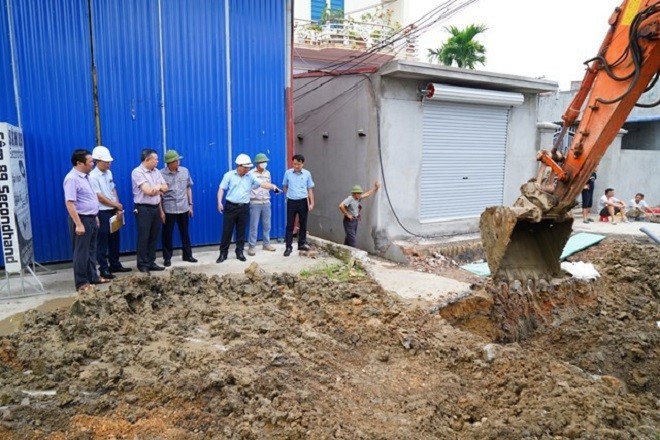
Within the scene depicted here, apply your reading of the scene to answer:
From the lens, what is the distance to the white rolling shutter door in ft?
35.6

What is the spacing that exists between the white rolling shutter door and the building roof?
19.4 inches

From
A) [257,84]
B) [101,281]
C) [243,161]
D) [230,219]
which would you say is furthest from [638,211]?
[101,281]

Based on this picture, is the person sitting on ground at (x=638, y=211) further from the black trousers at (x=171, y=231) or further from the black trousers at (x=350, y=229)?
the black trousers at (x=171, y=231)

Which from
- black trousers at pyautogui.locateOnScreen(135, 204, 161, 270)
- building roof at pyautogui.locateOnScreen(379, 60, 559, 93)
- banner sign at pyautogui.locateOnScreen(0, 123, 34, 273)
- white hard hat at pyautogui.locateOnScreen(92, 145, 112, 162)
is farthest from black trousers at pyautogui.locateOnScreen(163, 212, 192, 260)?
building roof at pyautogui.locateOnScreen(379, 60, 559, 93)

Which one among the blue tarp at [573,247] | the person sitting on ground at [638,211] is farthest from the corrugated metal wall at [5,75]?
the person sitting on ground at [638,211]

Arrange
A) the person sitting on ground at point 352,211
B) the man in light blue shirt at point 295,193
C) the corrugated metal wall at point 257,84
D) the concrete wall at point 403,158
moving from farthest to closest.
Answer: the concrete wall at point 403,158 < the person sitting on ground at point 352,211 < the man in light blue shirt at point 295,193 < the corrugated metal wall at point 257,84

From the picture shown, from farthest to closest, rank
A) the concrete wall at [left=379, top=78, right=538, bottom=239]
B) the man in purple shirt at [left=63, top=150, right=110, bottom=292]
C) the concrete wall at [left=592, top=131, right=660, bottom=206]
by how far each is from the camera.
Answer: the concrete wall at [left=592, top=131, right=660, bottom=206] < the concrete wall at [left=379, top=78, right=538, bottom=239] < the man in purple shirt at [left=63, top=150, right=110, bottom=292]

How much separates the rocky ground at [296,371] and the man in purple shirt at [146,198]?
0.99m

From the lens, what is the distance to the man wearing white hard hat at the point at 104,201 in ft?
21.8

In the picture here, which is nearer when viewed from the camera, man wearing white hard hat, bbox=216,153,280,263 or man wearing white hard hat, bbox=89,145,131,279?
man wearing white hard hat, bbox=89,145,131,279

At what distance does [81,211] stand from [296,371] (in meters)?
3.60

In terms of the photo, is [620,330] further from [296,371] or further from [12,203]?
[12,203]

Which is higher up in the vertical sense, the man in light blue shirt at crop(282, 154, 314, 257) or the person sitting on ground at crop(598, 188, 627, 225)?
the man in light blue shirt at crop(282, 154, 314, 257)

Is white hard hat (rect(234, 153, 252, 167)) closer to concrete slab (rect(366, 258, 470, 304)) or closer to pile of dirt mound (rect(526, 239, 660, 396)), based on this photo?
concrete slab (rect(366, 258, 470, 304))
